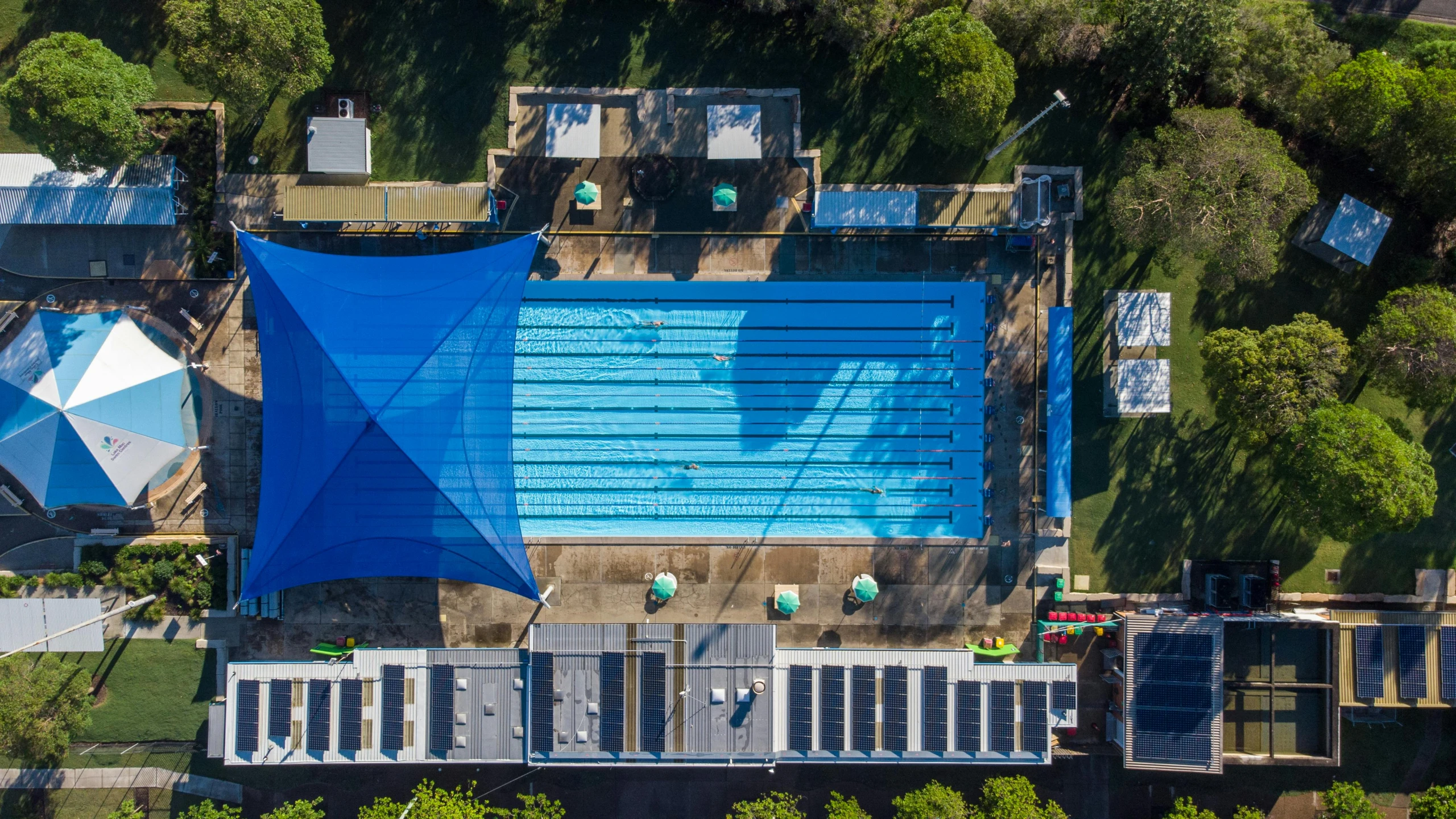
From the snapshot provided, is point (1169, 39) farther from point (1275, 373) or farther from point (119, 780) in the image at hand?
point (119, 780)

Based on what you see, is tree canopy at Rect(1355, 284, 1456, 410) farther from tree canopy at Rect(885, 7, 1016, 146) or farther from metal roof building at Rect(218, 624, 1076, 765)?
tree canopy at Rect(885, 7, 1016, 146)

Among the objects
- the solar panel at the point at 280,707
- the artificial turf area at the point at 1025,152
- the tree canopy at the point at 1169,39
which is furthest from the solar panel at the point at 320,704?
the tree canopy at the point at 1169,39

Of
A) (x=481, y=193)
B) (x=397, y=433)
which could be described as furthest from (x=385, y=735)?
(x=481, y=193)

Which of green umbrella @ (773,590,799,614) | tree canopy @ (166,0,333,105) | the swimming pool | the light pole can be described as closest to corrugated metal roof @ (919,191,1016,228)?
the light pole

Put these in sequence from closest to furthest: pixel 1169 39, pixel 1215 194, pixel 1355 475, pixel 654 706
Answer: pixel 1355 475 < pixel 1215 194 < pixel 1169 39 < pixel 654 706

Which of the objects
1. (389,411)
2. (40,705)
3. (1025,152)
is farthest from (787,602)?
(40,705)

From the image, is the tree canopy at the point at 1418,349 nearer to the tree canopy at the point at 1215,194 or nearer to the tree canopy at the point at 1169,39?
the tree canopy at the point at 1215,194
